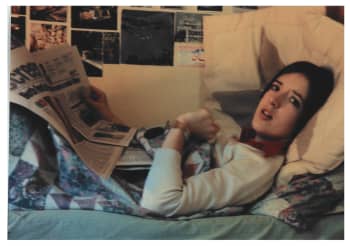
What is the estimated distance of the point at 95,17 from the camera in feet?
3.63

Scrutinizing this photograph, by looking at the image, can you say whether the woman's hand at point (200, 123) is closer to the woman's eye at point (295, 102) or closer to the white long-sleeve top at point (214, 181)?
the white long-sleeve top at point (214, 181)

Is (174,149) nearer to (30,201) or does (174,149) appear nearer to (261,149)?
(261,149)

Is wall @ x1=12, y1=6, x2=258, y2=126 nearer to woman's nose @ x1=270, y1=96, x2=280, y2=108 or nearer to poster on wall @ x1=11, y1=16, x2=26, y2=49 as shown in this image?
poster on wall @ x1=11, y1=16, x2=26, y2=49

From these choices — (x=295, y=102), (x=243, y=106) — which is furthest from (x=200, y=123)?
(x=295, y=102)

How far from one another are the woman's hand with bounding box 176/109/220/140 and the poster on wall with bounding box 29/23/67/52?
33 centimetres

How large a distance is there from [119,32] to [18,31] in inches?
9.0

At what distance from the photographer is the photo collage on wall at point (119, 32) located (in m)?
1.09

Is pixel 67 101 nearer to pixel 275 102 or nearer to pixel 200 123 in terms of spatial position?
pixel 200 123

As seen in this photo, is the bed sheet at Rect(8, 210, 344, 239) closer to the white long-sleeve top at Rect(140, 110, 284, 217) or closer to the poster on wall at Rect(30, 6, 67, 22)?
the white long-sleeve top at Rect(140, 110, 284, 217)

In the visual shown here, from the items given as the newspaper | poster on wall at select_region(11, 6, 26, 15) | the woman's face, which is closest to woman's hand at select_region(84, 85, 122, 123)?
the newspaper

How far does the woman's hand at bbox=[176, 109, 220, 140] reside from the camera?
3.62ft

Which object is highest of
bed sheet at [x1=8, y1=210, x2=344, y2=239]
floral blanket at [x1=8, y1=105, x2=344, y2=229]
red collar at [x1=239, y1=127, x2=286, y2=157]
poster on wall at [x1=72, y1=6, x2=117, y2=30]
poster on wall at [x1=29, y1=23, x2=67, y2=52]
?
poster on wall at [x1=72, y1=6, x2=117, y2=30]

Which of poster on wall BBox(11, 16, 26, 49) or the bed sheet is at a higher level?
poster on wall BBox(11, 16, 26, 49)
